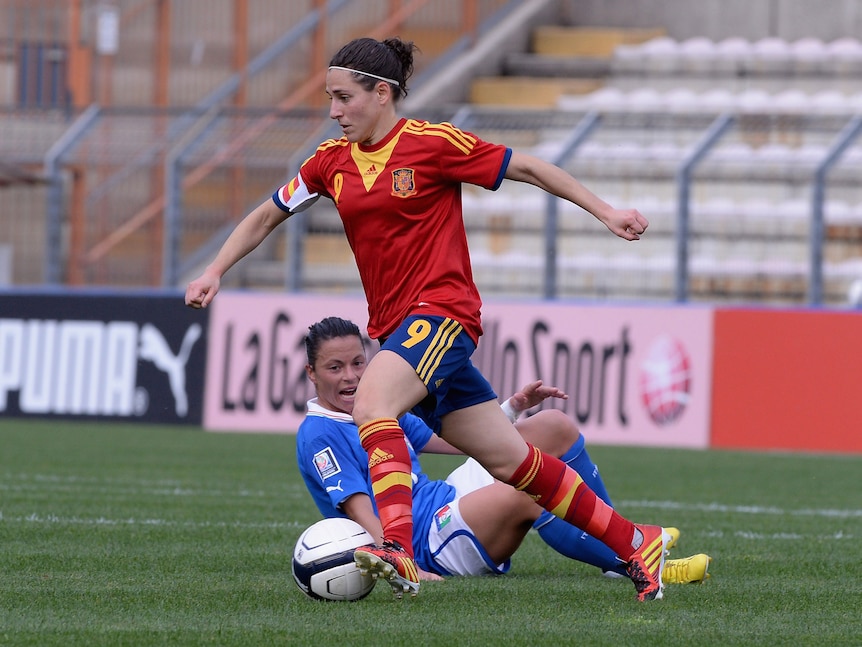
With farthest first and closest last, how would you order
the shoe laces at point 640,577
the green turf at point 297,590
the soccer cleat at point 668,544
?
the soccer cleat at point 668,544 → the shoe laces at point 640,577 → the green turf at point 297,590

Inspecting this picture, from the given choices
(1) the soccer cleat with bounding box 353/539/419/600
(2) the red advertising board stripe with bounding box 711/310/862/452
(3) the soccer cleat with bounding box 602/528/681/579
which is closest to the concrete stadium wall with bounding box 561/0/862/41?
(2) the red advertising board stripe with bounding box 711/310/862/452

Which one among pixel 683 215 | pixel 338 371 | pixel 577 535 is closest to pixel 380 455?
pixel 338 371

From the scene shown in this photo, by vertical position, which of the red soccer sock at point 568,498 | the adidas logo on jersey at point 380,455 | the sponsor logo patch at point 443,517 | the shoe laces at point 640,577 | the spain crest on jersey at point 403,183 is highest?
the spain crest on jersey at point 403,183

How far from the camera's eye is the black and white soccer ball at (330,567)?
5.37m

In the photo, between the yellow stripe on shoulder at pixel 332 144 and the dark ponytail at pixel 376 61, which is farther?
the yellow stripe on shoulder at pixel 332 144

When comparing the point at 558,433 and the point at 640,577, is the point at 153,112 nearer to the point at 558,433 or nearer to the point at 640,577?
the point at 558,433

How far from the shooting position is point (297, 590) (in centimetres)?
570

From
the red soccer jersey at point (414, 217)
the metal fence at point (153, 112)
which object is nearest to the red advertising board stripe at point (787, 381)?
the metal fence at point (153, 112)

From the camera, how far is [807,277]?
15281 millimetres

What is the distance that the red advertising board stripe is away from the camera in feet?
45.0

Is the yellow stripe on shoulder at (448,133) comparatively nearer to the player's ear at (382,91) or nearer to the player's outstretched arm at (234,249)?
the player's ear at (382,91)

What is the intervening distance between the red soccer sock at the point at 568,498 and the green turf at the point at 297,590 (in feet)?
0.73

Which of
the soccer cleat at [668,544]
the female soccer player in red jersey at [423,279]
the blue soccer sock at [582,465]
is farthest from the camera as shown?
the blue soccer sock at [582,465]

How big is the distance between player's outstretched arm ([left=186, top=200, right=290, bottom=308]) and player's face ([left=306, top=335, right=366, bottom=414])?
52cm
